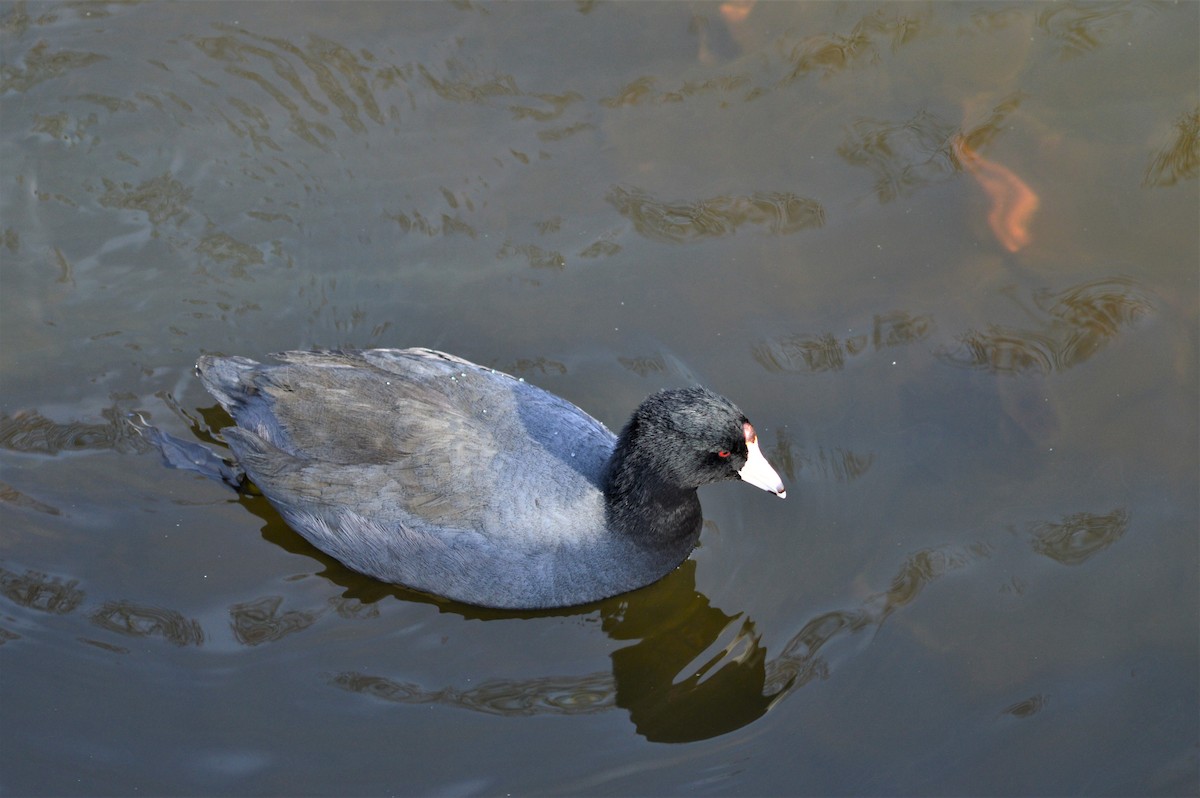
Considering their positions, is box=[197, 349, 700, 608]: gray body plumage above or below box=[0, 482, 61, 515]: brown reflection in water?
above

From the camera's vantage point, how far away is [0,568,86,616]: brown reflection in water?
539 cm

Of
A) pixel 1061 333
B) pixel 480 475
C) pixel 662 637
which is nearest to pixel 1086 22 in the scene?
pixel 1061 333

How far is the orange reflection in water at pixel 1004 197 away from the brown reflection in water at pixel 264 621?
13.4 ft

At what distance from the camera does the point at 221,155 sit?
6.88 meters

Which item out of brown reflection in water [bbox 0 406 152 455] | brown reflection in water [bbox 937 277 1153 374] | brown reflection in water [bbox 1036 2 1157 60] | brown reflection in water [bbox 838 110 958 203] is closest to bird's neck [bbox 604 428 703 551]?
brown reflection in water [bbox 937 277 1153 374]

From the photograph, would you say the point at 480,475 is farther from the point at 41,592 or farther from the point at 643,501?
the point at 41,592

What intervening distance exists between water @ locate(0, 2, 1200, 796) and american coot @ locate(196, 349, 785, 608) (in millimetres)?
310

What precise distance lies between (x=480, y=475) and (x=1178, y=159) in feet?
14.3

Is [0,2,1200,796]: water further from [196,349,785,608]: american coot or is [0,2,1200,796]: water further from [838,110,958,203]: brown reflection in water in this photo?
[196,349,785,608]: american coot

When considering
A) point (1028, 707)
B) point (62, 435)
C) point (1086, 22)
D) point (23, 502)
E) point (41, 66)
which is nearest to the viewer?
point (1028, 707)

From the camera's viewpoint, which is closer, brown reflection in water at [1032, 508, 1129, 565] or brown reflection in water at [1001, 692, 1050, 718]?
brown reflection in water at [1001, 692, 1050, 718]

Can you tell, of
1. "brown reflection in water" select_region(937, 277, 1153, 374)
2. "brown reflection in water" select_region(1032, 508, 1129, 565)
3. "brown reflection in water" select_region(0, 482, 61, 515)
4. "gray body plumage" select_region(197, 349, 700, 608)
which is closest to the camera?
"gray body plumage" select_region(197, 349, 700, 608)

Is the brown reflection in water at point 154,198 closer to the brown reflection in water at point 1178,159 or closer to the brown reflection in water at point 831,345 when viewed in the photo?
the brown reflection in water at point 831,345

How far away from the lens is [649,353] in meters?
6.23
